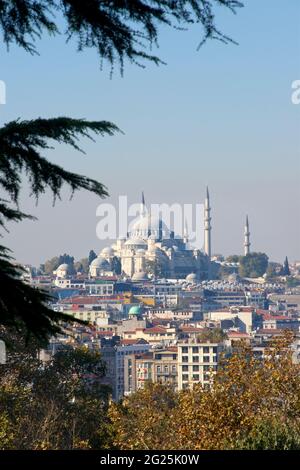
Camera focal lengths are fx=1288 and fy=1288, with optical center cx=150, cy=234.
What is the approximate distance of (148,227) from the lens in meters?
151

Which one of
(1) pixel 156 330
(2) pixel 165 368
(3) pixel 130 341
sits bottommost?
(2) pixel 165 368

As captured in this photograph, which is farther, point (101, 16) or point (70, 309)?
point (70, 309)

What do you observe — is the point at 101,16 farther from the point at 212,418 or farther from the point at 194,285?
the point at 194,285

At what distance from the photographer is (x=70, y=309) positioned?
4168 inches

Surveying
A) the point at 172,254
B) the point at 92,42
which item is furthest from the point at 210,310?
the point at 92,42

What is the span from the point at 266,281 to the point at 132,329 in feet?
170

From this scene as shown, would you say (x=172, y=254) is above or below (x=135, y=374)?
above

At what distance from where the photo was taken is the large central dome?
148750 millimetres

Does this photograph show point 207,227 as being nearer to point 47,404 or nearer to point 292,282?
point 292,282

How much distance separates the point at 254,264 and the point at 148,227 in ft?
44.6

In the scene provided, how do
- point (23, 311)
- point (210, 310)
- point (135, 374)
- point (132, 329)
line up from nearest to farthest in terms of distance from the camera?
point (23, 311) → point (135, 374) → point (132, 329) → point (210, 310)

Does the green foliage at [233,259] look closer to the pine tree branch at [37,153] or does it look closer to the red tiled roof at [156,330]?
the red tiled roof at [156,330]

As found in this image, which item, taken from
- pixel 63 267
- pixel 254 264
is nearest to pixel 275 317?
pixel 63 267

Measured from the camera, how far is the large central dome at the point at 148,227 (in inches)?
5856
